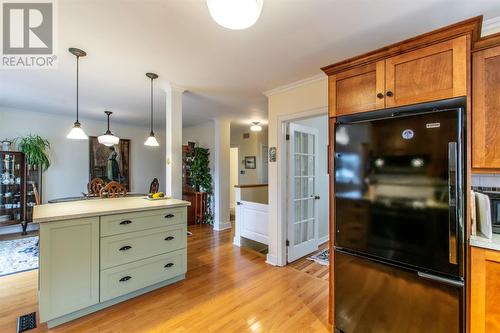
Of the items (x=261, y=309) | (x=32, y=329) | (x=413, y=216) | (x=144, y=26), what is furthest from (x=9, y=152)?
(x=413, y=216)

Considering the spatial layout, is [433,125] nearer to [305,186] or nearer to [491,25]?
[491,25]

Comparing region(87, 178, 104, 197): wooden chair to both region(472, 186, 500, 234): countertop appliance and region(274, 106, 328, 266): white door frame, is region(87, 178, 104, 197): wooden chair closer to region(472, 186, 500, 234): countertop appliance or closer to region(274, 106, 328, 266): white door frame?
region(274, 106, 328, 266): white door frame

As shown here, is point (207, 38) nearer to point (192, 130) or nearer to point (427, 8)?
point (427, 8)

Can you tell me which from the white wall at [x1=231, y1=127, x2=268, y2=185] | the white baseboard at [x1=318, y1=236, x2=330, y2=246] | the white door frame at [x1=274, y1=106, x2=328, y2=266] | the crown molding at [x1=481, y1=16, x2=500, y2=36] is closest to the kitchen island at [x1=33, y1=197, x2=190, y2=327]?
the white door frame at [x1=274, y1=106, x2=328, y2=266]

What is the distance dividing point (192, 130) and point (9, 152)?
3.56 metres

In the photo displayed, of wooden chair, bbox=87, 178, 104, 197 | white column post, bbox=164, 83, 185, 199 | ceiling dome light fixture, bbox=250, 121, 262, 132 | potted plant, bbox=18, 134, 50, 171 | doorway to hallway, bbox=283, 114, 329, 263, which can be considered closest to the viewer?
white column post, bbox=164, 83, 185, 199

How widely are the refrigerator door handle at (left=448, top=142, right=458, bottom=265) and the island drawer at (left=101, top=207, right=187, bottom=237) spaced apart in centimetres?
239

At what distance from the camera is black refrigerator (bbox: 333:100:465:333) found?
1.37 meters

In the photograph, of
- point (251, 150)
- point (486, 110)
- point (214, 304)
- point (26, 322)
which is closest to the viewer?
point (486, 110)

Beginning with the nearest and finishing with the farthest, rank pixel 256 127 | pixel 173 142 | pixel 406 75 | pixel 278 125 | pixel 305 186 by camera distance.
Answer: pixel 406 75, pixel 173 142, pixel 278 125, pixel 305 186, pixel 256 127

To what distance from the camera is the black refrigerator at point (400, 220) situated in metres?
1.37

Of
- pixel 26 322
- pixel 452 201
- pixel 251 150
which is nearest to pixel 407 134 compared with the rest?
pixel 452 201

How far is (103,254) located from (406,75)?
2860mm

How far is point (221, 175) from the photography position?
514cm
